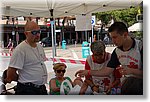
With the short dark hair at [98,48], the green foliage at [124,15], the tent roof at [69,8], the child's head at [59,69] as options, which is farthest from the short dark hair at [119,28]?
the tent roof at [69,8]

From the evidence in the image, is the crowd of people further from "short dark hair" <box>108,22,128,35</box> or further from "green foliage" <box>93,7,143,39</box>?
"green foliage" <box>93,7,143,39</box>

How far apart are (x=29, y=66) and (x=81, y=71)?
1.63ft

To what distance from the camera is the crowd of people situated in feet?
6.75

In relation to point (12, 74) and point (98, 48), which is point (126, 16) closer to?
point (98, 48)

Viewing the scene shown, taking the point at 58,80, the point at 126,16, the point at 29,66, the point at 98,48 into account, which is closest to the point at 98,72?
the point at 98,48

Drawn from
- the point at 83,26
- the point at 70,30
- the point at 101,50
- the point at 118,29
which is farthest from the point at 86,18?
the point at 70,30

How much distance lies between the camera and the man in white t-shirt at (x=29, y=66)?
230cm

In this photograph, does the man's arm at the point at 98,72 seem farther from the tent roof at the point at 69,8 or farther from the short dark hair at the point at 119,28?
the tent roof at the point at 69,8

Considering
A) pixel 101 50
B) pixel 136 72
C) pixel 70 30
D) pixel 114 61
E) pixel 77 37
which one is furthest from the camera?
pixel 77 37

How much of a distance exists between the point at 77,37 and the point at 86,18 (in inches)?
1034

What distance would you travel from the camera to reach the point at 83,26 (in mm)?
5133

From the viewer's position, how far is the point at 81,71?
2355 mm

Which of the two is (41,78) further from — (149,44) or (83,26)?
(83,26)

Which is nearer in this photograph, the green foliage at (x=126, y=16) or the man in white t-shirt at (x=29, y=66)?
the man in white t-shirt at (x=29, y=66)
